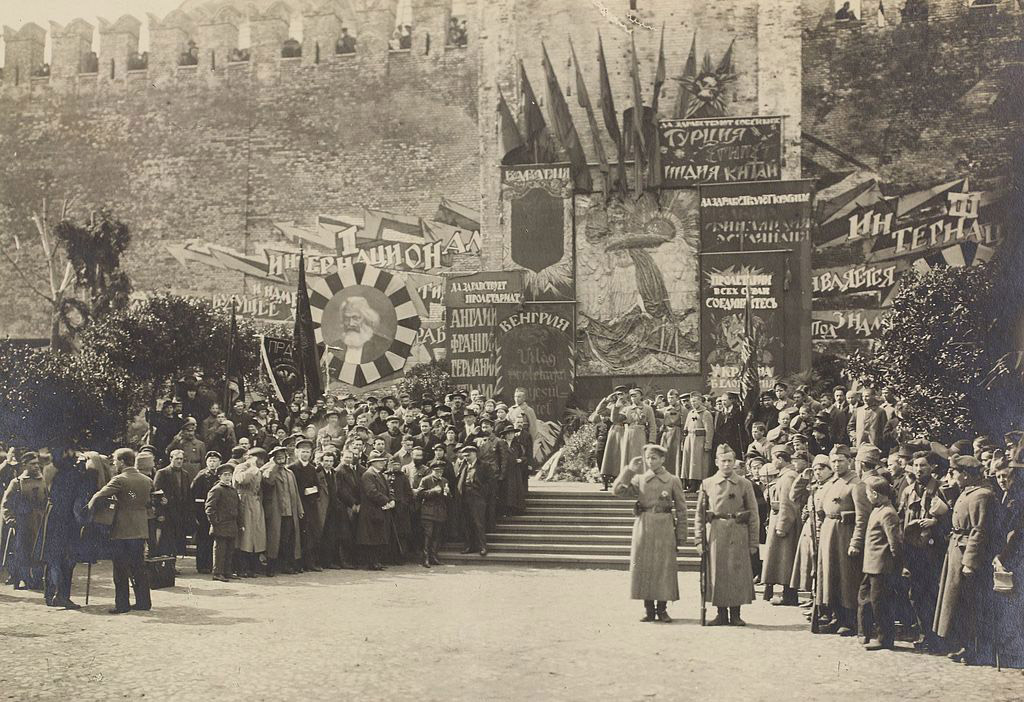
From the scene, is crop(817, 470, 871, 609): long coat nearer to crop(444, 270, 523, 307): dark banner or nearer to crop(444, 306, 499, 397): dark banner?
crop(444, 306, 499, 397): dark banner

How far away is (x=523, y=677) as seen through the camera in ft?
27.2

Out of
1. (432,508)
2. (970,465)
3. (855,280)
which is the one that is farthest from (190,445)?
(855,280)

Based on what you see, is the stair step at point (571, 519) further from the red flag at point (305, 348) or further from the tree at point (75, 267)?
the tree at point (75, 267)

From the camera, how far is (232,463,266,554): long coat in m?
13.5

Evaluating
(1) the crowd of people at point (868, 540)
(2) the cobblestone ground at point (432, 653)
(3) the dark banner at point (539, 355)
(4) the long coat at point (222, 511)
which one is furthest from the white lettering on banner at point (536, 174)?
(2) the cobblestone ground at point (432, 653)

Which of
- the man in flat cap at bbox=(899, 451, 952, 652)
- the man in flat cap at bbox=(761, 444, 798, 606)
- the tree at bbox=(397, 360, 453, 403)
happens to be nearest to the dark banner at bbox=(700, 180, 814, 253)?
the tree at bbox=(397, 360, 453, 403)

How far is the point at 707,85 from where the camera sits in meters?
25.5

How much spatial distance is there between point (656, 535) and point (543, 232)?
15004 millimetres

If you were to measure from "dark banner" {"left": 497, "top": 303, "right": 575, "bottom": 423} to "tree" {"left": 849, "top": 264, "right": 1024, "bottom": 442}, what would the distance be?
22.8ft

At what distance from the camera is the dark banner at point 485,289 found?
25.0 m

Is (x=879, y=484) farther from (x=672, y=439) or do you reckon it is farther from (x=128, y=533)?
(x=672, y=439)

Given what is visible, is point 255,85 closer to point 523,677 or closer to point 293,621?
point 293,621

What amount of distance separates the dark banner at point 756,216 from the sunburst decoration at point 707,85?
2013mm

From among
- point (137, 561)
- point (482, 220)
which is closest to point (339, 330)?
point (482, 220)
